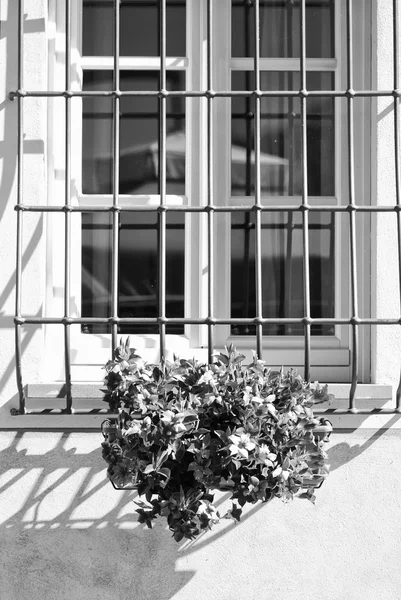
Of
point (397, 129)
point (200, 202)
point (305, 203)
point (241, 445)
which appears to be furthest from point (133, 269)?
point (397, 129)

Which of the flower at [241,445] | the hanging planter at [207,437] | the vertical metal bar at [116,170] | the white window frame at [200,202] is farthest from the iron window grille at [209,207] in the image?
the flower at [241,445]

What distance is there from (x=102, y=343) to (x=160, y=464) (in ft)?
2.43

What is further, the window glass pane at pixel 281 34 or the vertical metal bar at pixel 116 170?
the window glass pane at pixel 281 34

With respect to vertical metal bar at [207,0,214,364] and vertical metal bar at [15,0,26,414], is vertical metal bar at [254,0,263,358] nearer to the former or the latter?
vertical metal bar at [207,0,214,364]

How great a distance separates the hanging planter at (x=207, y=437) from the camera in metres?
2.55

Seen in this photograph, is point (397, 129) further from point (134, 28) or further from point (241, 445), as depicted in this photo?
point (241, 445)

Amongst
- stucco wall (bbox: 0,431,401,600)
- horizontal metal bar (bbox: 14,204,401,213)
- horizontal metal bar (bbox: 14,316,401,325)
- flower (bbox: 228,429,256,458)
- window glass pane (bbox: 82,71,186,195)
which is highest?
window glass pane (bbox: 82,71,186,195)

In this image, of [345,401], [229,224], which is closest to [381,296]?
[345,401]

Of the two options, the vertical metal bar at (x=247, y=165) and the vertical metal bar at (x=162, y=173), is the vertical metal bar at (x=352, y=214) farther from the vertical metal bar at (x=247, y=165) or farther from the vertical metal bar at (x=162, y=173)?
the vertical metal bar at (x=162, y=173)

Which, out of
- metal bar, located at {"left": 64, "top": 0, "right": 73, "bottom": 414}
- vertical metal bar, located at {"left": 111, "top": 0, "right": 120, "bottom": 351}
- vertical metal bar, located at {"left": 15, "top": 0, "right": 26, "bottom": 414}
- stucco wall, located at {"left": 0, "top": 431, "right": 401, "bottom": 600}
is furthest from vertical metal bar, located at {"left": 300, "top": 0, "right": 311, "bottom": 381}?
vertical metal bar, located at {"left": 15, "top": 0, "right": 26, "bottom": 414}

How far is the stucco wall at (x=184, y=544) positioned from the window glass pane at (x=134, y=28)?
1.41 m

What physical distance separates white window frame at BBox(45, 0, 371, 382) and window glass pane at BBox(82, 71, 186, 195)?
1.5 inches

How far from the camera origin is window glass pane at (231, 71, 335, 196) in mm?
3254

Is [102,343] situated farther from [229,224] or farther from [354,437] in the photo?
[354,437]
